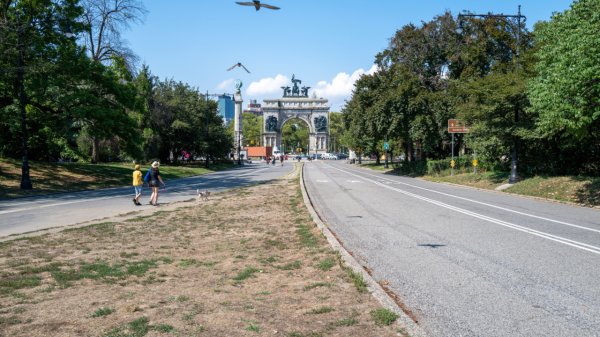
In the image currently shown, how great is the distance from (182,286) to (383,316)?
2923 mm

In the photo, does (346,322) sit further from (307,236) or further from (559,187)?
(559,187)

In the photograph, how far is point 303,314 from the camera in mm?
5402

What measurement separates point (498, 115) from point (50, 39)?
25387mm

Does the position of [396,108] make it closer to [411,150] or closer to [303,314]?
[411,150]

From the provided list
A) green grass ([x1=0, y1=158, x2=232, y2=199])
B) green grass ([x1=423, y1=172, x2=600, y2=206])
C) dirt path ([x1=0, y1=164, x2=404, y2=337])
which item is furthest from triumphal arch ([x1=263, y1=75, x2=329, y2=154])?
dirt path ([x1=0, y1=164, x2=404, y2=337])

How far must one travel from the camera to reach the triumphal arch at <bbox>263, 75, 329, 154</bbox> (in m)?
131

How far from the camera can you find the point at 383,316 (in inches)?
201

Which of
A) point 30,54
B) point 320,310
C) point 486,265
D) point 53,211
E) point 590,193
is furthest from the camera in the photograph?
point 30,54

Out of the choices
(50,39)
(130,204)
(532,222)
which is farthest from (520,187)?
(50,39)

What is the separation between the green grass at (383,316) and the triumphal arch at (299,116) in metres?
125

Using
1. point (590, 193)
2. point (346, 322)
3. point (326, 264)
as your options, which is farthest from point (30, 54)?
point (590, 193)

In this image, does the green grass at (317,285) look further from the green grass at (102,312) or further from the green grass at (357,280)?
the green grass at (102,312)

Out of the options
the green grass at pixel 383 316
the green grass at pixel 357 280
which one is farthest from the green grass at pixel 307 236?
the green grass at pixel 383 316

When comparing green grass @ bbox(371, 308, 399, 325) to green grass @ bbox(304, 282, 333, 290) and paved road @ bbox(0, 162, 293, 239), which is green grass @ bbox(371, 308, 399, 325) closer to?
green grass @ bbox(304, 282, 333, 290)
